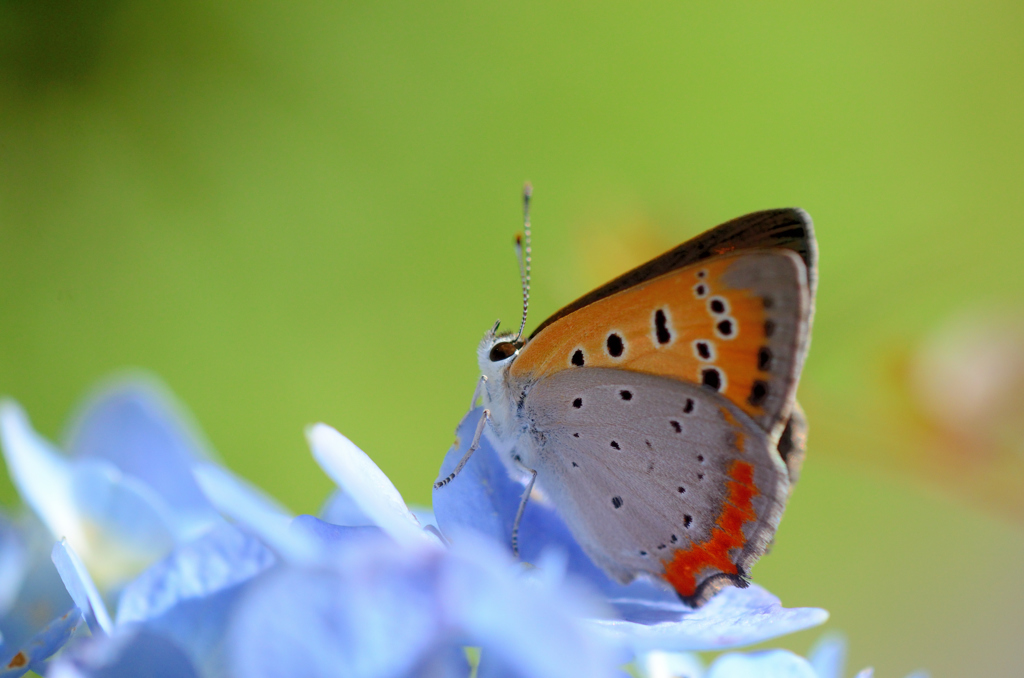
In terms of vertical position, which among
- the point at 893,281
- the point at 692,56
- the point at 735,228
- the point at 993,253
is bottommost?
the point at 993,253

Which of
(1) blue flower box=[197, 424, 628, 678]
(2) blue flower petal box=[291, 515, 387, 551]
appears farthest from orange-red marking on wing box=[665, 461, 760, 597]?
(1) blue flower box=[197, 424, 628, 678]

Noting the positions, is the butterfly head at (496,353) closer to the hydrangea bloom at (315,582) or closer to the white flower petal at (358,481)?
the hydrangea bloom at (315,582)

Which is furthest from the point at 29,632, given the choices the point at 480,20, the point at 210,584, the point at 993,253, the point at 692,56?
the point at 993,253

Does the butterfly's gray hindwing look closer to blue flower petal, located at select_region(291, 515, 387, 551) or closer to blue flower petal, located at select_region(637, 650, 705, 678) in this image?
blue flower petal, located at select_region(637, 650, 705, 678)

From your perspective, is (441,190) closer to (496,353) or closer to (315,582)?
(496,353)

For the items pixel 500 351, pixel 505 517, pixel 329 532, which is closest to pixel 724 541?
pixel 505 517

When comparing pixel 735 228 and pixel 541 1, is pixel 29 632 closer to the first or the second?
pixel 735 228
